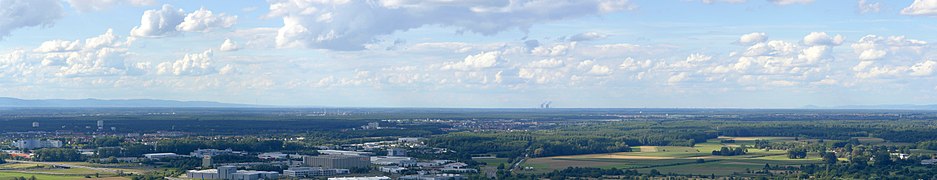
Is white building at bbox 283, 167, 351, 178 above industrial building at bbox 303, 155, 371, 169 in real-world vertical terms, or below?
below

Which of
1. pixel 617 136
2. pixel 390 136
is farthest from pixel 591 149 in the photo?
pixel 390 136

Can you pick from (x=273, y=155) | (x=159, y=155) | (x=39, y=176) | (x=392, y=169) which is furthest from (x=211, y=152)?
(x=39, y=176)

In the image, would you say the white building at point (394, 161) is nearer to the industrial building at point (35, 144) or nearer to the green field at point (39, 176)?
the green field at point (39, 176)

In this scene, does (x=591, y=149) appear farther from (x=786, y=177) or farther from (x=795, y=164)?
(x=786, y=177)

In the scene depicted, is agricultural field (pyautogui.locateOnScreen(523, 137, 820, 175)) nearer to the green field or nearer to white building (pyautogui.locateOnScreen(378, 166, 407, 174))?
white building (pyautogui.locateOnScreen(378, 166, 407, 174))

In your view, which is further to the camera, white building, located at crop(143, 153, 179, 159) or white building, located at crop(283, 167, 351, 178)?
white building, located at crop(143, 153, 179, 159)

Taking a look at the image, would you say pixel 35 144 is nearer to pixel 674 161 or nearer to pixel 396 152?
pixel 396 152

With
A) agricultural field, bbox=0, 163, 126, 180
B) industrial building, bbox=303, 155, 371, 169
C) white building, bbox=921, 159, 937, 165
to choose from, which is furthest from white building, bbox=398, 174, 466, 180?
white building, bbox=921, 159, 937, 165

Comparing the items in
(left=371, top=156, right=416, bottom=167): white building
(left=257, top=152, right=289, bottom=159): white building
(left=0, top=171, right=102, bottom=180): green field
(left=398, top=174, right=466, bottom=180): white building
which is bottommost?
A: (left=398, top=174, right=466, bottom=180): white building
